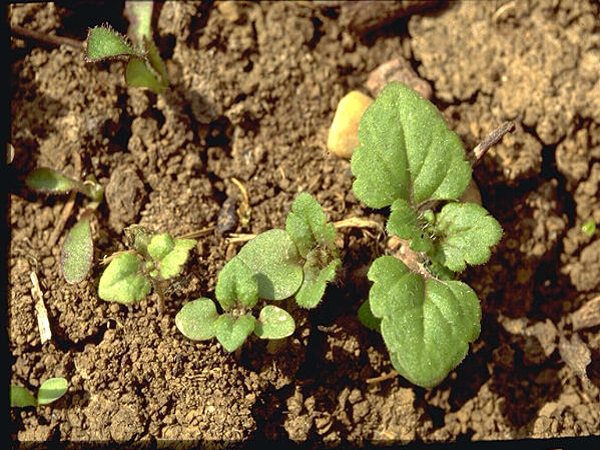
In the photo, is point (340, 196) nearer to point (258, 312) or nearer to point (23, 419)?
point (258, 312)

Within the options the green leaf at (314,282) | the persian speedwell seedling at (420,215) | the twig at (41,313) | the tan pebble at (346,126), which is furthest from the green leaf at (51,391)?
the tan pebble at (346,126)

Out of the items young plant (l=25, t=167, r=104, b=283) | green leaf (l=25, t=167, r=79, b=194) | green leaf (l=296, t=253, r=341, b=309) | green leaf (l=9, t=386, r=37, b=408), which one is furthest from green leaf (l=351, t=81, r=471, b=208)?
green leaf (l=9, t=386, r=37, b=408)

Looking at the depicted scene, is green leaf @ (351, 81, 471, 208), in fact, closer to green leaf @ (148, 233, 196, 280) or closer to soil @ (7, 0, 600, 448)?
soil @ (7, 0, 600, 448)

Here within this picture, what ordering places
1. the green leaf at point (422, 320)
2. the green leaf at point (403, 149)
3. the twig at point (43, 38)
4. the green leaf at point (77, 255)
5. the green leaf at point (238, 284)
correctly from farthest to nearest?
the twig at point (43, 38) → the green leaf at point (77, 255) → the green leaf at point (403, 149) → the green leaf at point (238, 284) → the green leaf at point (422, 320)

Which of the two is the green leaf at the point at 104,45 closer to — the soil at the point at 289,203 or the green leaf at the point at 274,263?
the soil at the point at 289,203

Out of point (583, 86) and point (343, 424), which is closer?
point (343, 424)

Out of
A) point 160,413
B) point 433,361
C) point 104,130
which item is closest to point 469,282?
point 433,361

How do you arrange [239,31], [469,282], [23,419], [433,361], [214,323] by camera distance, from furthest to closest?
1. [239,31]
2. [469,282]
3. [23,419]
4. [214,323]
5. [433,361]
